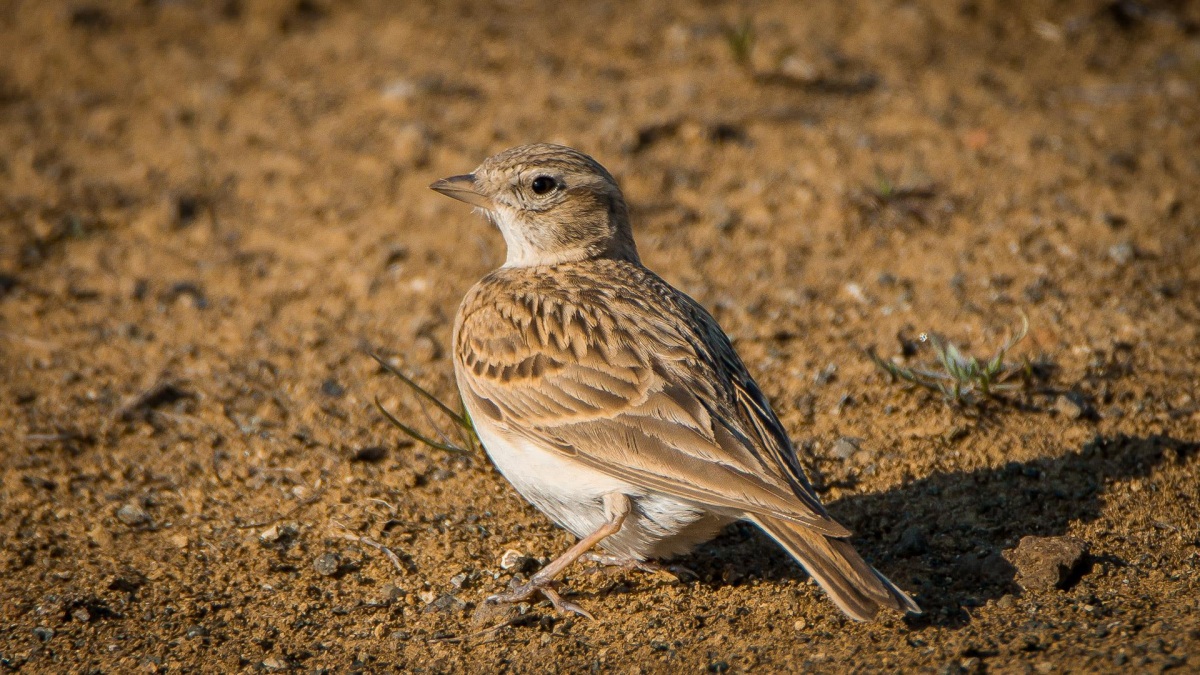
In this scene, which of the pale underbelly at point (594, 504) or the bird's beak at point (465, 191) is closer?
the pale underbelly at point (594, 504)

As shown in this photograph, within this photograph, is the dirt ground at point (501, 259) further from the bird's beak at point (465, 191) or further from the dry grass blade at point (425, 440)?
the bird's beak at point (465, 191)

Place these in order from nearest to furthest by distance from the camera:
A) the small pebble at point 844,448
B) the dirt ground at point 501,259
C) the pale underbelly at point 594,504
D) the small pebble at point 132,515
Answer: the pale underbelly at point 594,504 < the dirt ground at point 501,259 < the small pebble at point 132,515 < the small pebble at point 844,448

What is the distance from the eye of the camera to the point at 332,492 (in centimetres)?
567

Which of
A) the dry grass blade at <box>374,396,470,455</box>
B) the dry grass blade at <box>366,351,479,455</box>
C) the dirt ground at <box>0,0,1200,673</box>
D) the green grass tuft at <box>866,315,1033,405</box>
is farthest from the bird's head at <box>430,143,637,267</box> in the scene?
the green grass tuft at <box>866,315,1033,405</box>

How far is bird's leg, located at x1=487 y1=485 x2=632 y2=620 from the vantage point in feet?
15.1

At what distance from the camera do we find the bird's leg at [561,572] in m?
4.62

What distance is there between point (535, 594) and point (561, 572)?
143mm

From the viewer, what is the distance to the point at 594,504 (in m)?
4.69

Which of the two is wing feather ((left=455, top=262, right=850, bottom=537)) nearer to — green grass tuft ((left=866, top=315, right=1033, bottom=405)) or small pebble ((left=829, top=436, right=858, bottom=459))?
small pebble ((left=829, top=436, right=858, bottom=459))

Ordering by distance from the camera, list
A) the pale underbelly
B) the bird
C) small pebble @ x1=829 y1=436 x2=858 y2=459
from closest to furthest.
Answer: the bird → the pale underbelly → small pebble @ x1=829 y1=436 x2=858 y2=459

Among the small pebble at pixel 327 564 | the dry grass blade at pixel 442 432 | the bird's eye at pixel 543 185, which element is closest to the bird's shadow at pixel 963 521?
the dry grass blade at pixel 442 432

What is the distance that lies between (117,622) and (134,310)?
3097 millimetres

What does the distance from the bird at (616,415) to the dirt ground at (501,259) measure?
37cm

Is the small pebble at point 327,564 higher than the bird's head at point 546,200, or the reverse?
the bird's head at point 546,200
